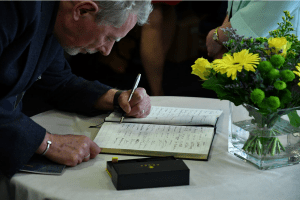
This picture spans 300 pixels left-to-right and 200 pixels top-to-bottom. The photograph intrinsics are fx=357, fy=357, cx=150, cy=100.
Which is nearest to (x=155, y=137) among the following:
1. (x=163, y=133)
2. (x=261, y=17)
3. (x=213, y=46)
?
(x=163, y=133)

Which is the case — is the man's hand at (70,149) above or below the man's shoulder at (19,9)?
below

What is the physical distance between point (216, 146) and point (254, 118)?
0.56 ft

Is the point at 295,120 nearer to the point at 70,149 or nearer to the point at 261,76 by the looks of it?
Result: the point at 261,76

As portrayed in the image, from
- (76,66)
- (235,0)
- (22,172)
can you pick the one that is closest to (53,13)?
(22,172)

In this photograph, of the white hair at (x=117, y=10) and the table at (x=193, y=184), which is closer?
the table at (x=193, y=184)

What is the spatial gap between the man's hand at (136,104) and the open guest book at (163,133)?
0.02 meters

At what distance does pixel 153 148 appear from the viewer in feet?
3.32

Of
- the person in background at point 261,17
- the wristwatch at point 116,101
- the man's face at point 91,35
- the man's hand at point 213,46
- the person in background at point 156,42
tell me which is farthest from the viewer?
the person in background at point 156,42

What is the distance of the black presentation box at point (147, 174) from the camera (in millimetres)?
803

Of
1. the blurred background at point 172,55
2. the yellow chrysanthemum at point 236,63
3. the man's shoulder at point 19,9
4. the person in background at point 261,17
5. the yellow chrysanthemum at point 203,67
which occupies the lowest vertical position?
the blurred background at point 172,55

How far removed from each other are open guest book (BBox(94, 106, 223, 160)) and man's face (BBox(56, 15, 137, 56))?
27 centimetres

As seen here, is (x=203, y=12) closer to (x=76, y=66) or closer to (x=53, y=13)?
(x=76, y=66)

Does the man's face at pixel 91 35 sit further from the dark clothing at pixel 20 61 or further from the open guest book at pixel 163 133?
the open guest book at pixel 163 133

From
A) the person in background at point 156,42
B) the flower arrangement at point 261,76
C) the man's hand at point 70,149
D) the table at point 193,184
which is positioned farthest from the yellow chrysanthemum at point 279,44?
the person in background at point 156,42
